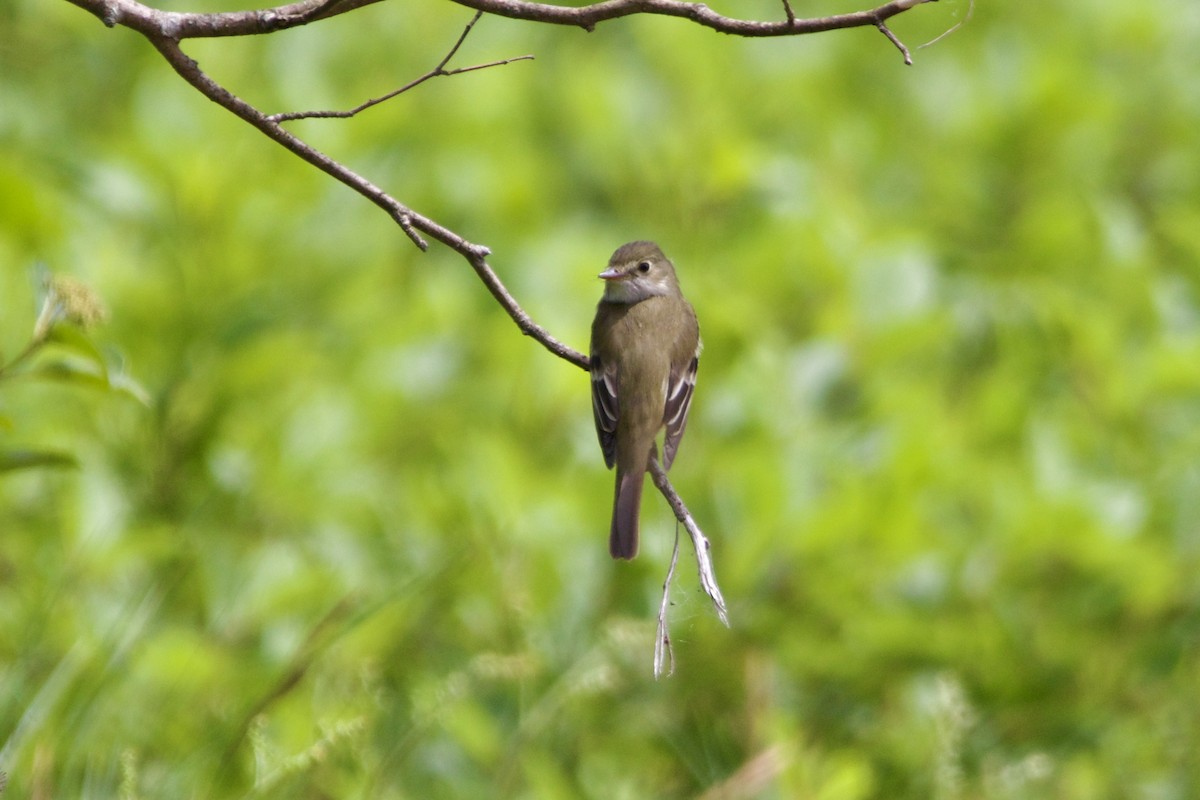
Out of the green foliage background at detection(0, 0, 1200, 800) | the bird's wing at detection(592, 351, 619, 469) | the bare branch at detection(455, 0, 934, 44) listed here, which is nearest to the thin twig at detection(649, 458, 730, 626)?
the bare branch at detection(455, 0, 934, 44)

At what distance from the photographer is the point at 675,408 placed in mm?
3010

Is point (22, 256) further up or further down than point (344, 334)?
further up

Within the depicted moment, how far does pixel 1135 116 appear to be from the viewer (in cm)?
626

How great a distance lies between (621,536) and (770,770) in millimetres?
633

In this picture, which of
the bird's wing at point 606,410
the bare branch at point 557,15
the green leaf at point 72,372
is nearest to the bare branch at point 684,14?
the bare branch at point 557,15

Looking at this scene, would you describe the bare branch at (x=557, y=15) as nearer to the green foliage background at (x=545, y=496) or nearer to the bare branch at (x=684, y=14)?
the bare branch at (x=684, y=14)

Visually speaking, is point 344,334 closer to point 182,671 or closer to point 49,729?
point 182,671

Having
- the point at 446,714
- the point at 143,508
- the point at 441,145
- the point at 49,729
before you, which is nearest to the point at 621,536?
the point at 446,714

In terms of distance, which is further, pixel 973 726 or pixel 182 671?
pixel 973 726

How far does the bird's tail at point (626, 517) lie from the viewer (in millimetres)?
2889

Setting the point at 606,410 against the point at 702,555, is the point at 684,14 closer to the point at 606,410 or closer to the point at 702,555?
the point at 702,555

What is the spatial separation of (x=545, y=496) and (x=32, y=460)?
1.61m

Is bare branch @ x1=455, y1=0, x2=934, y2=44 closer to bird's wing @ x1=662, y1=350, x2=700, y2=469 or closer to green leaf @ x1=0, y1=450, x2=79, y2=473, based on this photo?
green leaf @ x1=0, y1=450, x2=79, y2=473

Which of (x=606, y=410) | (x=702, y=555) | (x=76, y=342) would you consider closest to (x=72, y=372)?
(x=76, y=342)
